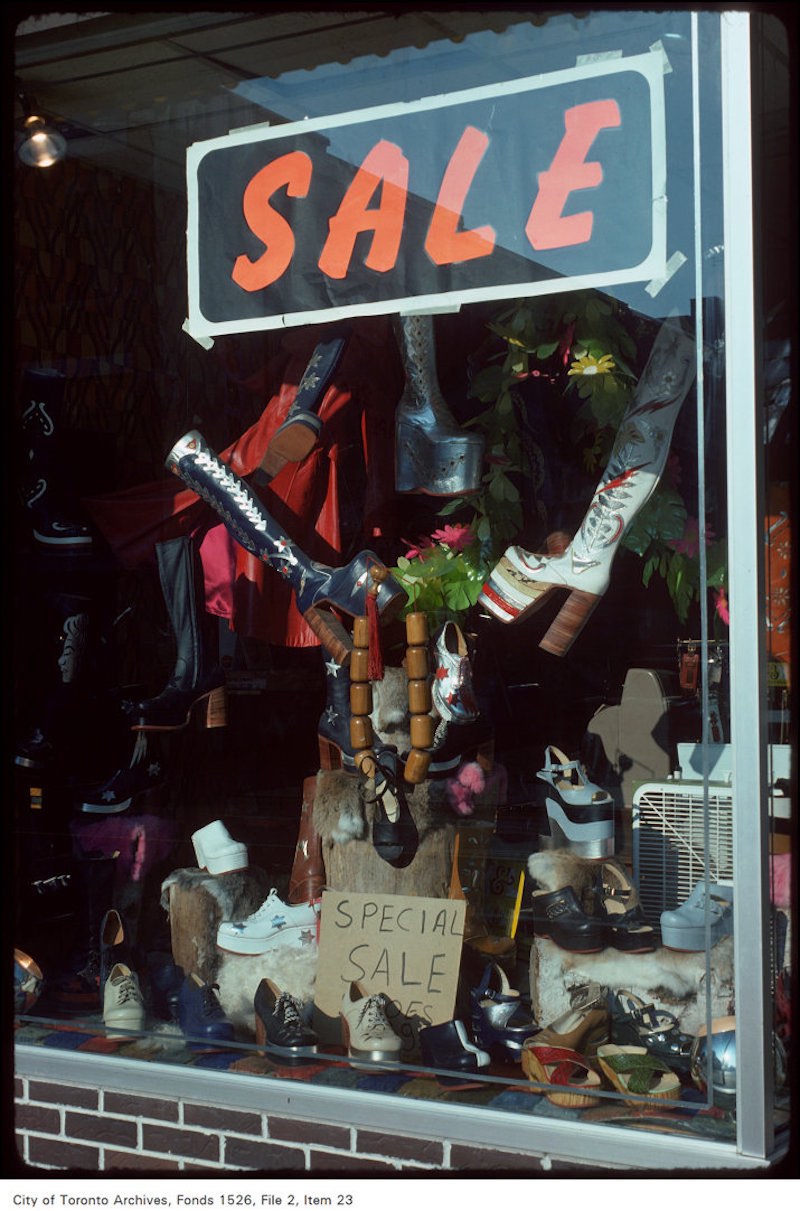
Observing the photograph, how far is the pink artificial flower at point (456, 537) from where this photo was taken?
123 inches

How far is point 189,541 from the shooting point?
11.4ft

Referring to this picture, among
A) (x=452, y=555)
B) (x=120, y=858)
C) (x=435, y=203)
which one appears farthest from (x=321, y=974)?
(x=435, y=203)

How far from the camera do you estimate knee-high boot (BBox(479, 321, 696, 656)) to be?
279 centimetres

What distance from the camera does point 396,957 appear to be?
302cm

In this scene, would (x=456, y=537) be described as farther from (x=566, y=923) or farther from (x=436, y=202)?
(x=566, y=923)

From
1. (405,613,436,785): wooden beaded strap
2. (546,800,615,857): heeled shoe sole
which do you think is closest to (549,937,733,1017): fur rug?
(546,800,615,857): heeled shoe sole

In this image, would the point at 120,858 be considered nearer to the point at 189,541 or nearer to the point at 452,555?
the point at 189,541

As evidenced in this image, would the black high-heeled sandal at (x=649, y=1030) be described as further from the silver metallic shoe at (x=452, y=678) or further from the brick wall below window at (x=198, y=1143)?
the silver metallic shoe at (x=452, y=678)

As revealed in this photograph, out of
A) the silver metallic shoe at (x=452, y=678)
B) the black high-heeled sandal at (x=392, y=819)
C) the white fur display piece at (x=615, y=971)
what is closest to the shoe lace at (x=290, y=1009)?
the black high-heeled sandal at (x=392, y=819)

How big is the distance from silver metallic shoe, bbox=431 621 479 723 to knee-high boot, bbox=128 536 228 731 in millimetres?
674

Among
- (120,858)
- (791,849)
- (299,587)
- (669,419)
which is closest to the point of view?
(791,849)

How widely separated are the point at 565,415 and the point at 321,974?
4.87 feet

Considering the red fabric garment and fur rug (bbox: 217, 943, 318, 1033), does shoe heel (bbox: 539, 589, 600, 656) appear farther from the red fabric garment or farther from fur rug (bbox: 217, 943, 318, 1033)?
fur rug (bbox: 217, 943, 318, 1033)

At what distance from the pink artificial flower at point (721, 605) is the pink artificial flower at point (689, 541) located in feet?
0.36
